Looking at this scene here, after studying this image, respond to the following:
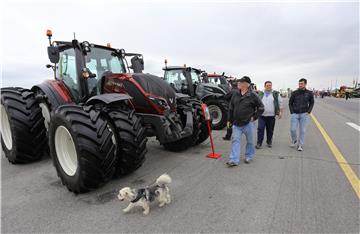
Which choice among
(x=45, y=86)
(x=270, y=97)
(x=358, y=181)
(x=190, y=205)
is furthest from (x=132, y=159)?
(x=270, y=97)

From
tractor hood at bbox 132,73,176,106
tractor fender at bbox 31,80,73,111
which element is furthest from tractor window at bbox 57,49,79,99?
tractor hood at bbox 132,73,176,106

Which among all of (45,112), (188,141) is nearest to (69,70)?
(45,112)

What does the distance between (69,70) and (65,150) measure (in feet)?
5.77

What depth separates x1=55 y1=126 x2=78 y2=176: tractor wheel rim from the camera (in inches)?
142

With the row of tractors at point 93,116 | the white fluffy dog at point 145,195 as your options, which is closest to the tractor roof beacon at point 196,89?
the row of tractors at point 93,116

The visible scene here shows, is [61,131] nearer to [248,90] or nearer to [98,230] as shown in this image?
[98,230]

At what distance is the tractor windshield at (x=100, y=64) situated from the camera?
14.8 feet

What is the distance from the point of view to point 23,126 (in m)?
4.51

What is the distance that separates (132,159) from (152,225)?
1.22 m

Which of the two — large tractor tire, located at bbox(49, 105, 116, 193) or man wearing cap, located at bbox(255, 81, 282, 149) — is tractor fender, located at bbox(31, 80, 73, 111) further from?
man wearing cap, located at bbox(255, 81, 282, 149)

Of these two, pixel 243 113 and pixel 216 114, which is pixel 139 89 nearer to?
pixel 243 113

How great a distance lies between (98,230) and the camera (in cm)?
255

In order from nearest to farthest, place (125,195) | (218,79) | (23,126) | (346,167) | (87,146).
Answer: (125,195)
(87,146)
(346,167)
(23,126)
(218,79)

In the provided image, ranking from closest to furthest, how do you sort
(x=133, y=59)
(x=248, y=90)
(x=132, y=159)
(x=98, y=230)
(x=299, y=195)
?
(x=98, y=230) → (x=299, y=195) → (x=132, y=159) → (x=248, y=90) → (x=133, y=59)
